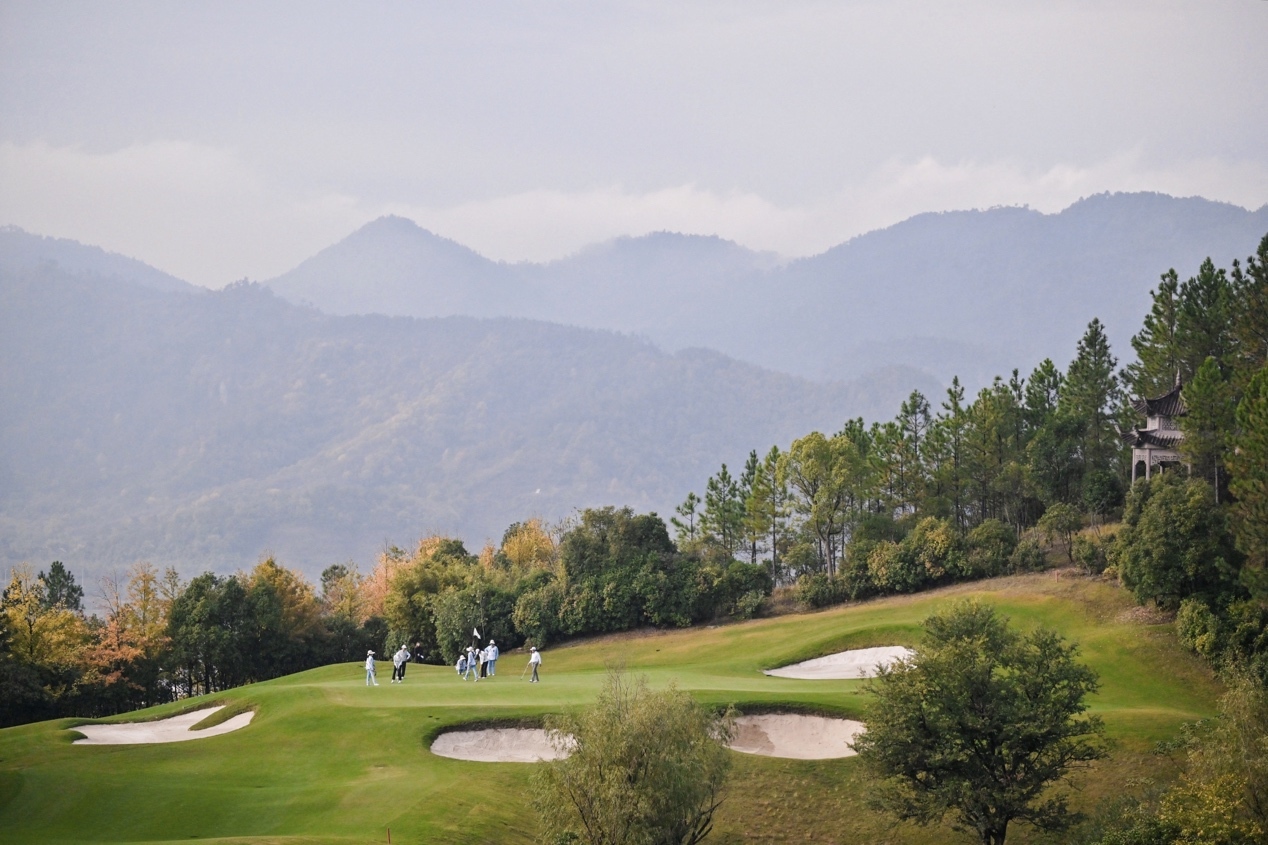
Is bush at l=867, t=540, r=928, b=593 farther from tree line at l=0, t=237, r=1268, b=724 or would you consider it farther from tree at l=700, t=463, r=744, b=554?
tree at l=700, t=463, r=744, b=554

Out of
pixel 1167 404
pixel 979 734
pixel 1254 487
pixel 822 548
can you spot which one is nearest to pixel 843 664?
pixel 1254 487

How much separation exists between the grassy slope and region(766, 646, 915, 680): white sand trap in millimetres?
1668

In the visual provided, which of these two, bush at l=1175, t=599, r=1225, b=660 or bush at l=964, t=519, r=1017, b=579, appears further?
bush at l=964, t=519, r=1017, b=579

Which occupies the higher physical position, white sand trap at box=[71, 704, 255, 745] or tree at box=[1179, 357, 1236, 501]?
tree at box=[1179, 357, 1236, 501]

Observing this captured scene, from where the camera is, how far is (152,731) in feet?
135

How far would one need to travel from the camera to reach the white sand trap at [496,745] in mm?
36000

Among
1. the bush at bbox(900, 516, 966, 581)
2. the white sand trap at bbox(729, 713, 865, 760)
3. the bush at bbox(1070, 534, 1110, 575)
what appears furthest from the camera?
the bush at bbox(900, 516, 966, 581)

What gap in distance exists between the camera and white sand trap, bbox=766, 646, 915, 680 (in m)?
47.9

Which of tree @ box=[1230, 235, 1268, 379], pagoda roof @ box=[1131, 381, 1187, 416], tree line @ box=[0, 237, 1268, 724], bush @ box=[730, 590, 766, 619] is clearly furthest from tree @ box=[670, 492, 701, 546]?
tree @ box=[1230, 235, 1268, 379]

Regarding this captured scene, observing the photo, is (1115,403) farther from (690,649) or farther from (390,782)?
(390,782)

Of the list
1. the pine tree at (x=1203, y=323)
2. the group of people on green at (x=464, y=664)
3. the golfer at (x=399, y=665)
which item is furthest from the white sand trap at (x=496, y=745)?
the pine tree at (x=1203, y=323)

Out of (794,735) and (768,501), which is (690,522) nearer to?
(768,501)

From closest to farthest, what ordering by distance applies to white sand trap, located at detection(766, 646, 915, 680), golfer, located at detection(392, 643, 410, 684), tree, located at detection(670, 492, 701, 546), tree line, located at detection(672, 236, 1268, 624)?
golfer, located at detection(392, 643, 410, 684), white sand trap, located at detection(766, 646, 915, 680), tree line, located at detection(672, 236, 1268, 624), tree, located at detection(670, 492, 701, 546)

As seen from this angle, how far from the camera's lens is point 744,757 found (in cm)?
3591
